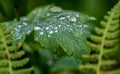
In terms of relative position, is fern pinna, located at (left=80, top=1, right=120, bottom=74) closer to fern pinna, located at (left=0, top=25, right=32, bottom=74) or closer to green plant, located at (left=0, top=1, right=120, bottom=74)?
green plant, located at (left=0, top=1, right=120, bottom=74)

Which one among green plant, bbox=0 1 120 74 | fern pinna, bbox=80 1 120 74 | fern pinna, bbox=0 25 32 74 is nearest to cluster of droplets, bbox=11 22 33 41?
green plant, bbox=0 1 120 74

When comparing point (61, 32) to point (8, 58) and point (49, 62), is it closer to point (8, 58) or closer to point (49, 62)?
point (8, 58)

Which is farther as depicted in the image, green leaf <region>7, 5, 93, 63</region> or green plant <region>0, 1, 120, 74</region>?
green leaf <region>7, 5, 93, 63</region>

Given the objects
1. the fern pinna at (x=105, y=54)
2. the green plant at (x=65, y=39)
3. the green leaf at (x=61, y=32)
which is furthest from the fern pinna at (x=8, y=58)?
the green leaf at (x=61, y=32)

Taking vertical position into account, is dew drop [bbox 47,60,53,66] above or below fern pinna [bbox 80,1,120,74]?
below

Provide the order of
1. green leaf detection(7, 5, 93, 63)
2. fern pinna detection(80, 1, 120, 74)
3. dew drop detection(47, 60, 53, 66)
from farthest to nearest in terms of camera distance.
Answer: dew drop detection(47, 60, 53, 66) → green leaf detection(7, 5, 93, 63) → fern pinna detection(80, 1, 120, 74)

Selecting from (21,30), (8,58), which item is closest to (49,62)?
(21,30)

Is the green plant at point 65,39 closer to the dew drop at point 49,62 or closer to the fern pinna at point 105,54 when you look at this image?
the fern pinna at point 105,54

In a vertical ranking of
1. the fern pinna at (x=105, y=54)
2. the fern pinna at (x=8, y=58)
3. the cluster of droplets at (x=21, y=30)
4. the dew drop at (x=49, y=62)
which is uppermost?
the fern pinna at (x=105, y=54)

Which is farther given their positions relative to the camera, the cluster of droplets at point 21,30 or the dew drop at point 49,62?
the dew drop at point 49,62
